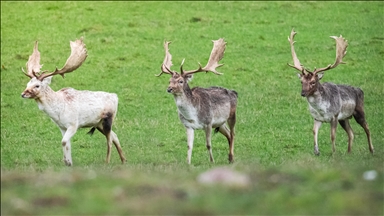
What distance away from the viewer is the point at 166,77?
24.9 m

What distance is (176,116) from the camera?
2123cm

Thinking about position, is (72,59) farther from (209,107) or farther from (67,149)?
(209,107)

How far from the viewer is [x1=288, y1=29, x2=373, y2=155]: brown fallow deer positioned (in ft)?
55.7

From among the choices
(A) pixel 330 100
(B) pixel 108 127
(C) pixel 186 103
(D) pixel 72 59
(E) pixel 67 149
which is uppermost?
(D) pixel 72 59

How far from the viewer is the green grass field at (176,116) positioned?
8.64 meters

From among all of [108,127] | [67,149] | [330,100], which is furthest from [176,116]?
[67,149]

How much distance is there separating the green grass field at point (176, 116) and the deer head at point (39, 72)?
1.25 m

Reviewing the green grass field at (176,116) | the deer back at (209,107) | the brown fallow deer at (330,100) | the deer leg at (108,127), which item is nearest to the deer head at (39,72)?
the deer leg at (108,127)

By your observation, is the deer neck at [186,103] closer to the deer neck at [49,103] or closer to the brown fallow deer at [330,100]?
the deer neck at [49,103]

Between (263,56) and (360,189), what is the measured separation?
56.8 ft

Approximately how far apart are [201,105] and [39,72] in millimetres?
2882

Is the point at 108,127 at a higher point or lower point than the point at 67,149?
higher

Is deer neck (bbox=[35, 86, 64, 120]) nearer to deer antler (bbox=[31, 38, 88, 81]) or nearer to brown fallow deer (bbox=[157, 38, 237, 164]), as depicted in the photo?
deer antler (bbox=[31, 38, 88, 81])

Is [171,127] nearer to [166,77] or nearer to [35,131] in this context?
[35,131]
